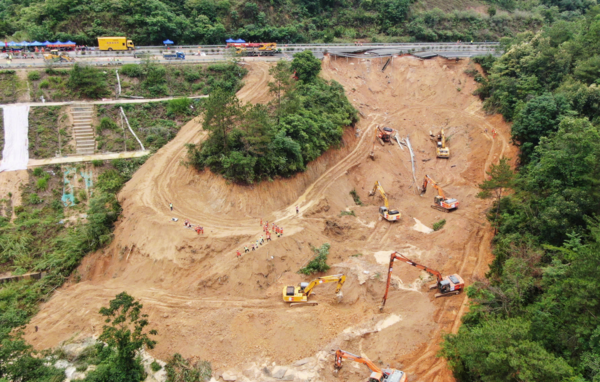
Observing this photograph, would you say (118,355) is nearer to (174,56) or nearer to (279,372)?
(279,372)

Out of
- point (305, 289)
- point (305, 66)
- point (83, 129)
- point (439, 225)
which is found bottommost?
point (305, 289)

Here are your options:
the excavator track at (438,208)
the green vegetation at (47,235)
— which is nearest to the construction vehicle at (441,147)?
the excavator track at (438,208)

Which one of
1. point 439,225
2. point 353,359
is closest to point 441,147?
point 439,225

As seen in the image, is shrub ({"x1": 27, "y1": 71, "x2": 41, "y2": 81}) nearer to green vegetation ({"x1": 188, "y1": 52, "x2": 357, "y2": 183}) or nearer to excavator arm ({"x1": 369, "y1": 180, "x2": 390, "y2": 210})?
green vegetation ({"x1": 188, "y1": 52, "x2": 357, "y2": 183})

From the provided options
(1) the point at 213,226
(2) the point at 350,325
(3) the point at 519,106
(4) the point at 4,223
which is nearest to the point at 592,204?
(2) the point at 350,325

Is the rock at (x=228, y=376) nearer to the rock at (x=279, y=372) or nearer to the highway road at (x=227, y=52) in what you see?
the rock at (x=279, y=372)
